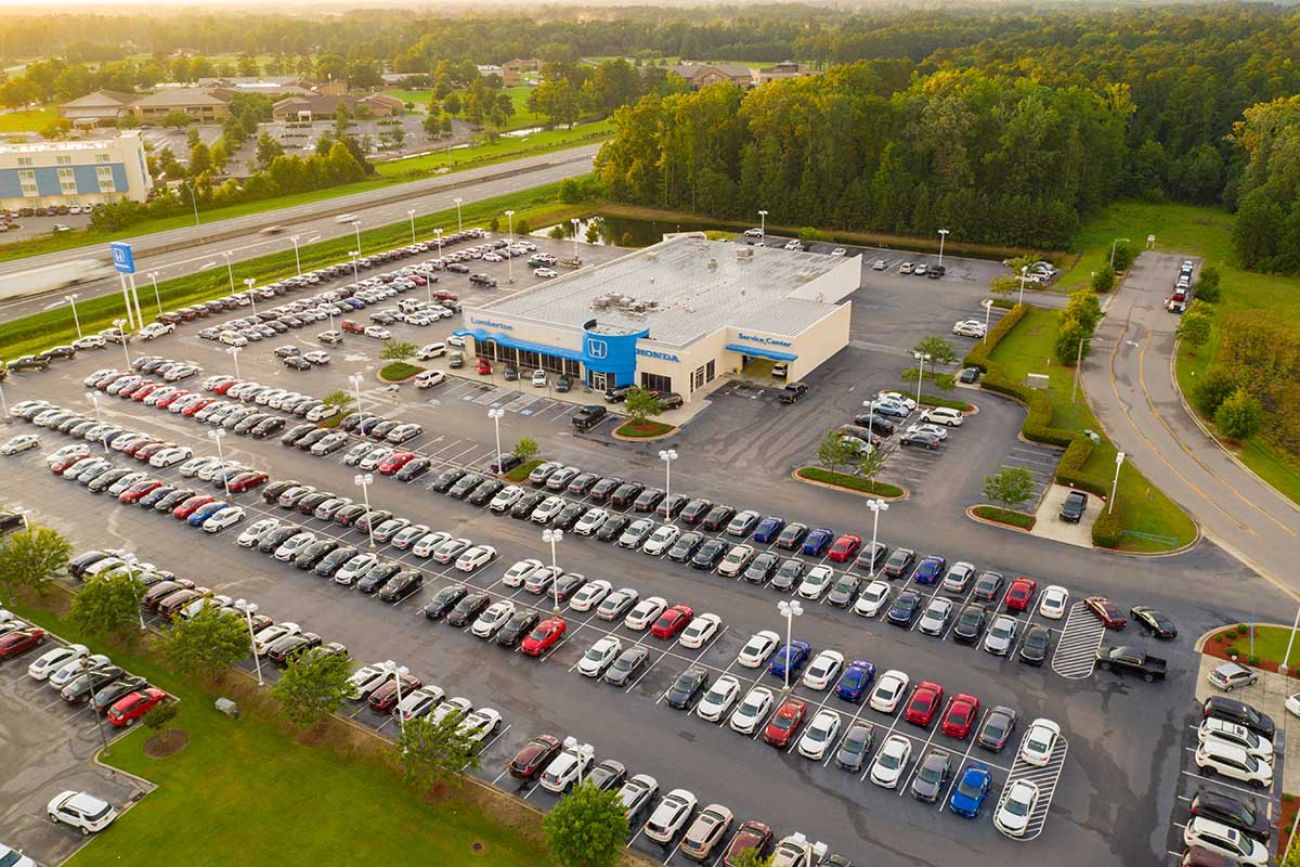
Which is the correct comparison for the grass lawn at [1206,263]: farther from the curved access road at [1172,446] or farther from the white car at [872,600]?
the white car at [872,600]

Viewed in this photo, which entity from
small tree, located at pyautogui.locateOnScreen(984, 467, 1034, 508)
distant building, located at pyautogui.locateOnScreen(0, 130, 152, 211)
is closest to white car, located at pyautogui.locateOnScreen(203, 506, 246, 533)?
small tree, located at pyautogui.locateOnScreen(984, 467, 1034, 508)

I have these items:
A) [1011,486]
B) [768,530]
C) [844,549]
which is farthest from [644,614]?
[1011,486]

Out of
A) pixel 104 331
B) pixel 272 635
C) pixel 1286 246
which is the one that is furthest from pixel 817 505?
pixel 1286 246

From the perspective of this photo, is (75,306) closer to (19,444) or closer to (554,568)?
(19,444)

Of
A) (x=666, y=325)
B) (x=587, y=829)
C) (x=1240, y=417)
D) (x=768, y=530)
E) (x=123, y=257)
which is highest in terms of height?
(x=123, y=257)

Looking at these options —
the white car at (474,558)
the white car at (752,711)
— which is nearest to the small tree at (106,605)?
the white car at (474,558)

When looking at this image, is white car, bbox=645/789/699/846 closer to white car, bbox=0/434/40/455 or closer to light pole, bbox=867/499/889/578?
light pole, bbox=867/499/889/578

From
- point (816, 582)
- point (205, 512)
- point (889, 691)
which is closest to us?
point (889, 691)
